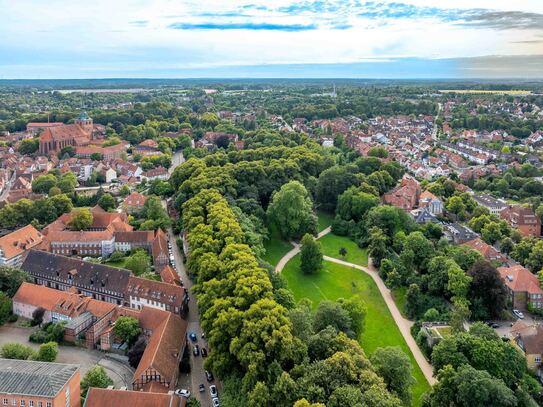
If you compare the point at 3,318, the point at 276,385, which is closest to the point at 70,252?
the point at 3,318

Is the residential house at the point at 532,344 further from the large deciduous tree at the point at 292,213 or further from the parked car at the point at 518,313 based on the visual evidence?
the large deciduous tree at the point at 292,213

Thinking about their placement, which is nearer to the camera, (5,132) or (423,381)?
→ (423,381)

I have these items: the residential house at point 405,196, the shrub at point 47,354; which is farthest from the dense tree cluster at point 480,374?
the residential house at point 405,196

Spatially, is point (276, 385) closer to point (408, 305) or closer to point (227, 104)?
point (408, 305)

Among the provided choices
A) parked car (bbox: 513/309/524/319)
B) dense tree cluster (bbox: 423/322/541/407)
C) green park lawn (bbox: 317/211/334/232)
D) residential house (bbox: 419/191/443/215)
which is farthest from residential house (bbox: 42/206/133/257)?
parked car (bbox: 513/309/524/319)

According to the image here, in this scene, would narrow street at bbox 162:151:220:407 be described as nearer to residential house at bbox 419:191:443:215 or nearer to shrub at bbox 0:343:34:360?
shrub at bbox 0:343:34:360

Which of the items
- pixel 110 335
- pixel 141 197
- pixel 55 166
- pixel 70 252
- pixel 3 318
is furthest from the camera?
pixel 55 166
